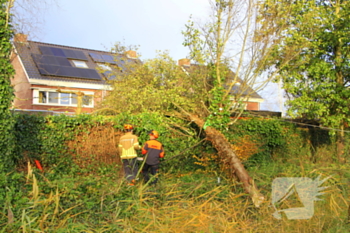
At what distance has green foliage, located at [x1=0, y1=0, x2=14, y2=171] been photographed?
6.58 meters

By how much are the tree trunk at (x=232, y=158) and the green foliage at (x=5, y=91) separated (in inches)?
190

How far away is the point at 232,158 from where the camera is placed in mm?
9070

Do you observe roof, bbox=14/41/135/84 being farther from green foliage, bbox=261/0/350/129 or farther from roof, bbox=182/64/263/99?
green foliage, bbox=261/0/350/129

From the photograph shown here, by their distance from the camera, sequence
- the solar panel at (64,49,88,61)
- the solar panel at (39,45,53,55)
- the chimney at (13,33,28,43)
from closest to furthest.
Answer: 1. the chimney at (13,33,28,43)
2. the solar panel at (39,45,53,55)
3. the solar panel at (64,49,88,61)

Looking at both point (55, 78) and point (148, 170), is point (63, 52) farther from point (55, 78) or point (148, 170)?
point (148, 170)

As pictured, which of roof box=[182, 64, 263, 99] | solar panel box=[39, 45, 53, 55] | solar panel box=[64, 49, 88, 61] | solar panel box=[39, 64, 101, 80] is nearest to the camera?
roof box=[182, 64, 263, 99]

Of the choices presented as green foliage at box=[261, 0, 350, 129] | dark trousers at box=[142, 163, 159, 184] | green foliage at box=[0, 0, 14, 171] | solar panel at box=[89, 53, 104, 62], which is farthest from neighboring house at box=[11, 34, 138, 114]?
green foliage at box=[0, 0, 14, 171]

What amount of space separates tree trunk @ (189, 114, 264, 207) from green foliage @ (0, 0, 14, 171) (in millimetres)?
4813

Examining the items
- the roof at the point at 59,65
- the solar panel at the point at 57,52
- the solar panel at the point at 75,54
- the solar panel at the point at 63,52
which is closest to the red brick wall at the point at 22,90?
the roof at the point at 59,65

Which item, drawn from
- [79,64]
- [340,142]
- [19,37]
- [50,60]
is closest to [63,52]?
[79,64]

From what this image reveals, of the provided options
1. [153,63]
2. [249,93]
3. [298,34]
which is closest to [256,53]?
[249,93]

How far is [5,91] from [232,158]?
5.72m

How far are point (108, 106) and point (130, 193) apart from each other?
8182 millimetres

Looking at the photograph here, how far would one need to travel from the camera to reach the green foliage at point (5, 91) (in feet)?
21.6
